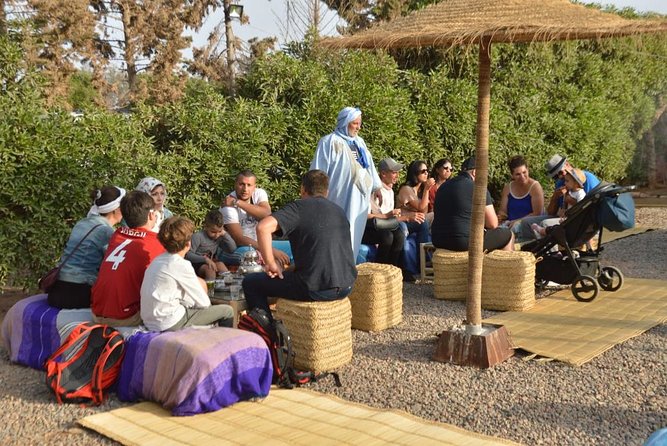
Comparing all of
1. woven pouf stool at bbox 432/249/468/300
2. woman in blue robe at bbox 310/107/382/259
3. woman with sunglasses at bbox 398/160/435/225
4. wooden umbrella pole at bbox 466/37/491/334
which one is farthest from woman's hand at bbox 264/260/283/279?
woman with sunglasses at bbox 398/160/435/225

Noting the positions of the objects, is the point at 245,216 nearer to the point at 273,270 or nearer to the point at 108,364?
the point at 273,270

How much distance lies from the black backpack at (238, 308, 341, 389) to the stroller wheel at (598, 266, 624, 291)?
12.3 feet

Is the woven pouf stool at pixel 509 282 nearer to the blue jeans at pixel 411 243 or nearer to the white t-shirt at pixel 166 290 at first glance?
the blue jeans at pixel 411 243

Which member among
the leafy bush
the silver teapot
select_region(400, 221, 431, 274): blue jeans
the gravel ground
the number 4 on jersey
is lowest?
the gravel ground

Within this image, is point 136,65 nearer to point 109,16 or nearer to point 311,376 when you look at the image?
point 109,16

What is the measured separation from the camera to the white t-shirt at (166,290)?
4574 mm

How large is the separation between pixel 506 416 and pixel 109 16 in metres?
17.1

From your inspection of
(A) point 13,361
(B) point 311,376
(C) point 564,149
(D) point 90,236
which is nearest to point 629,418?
(B) point 311,376

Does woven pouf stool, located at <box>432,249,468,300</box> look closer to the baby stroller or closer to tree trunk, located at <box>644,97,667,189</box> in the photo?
the baby stroller

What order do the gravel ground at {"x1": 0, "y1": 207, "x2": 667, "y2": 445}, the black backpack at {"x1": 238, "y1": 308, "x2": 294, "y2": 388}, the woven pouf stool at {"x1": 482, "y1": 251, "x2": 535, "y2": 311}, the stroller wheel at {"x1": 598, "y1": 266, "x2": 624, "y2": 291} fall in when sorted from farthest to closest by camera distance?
the stroller wheel at {"x1": 598, "y1": 266, "x2": 624, "y2": 291} → the woven pouf stool at {"x1": 482, "y1": 251, "x2": 535, "y2": 311} → the black backpack at {"x1": 238, "y1": 308, "x2": 294, "y2": 388} → the gravel ground at {"x1": 0, "y1": 207, "x2": 667, "y2": 445}

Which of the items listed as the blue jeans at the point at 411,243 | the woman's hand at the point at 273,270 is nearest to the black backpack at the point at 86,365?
the woman's hand at the point at 273,270

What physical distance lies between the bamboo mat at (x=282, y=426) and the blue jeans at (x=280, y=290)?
2.57 ft

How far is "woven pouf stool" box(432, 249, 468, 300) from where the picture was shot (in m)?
7.11

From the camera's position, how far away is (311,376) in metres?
4.88
